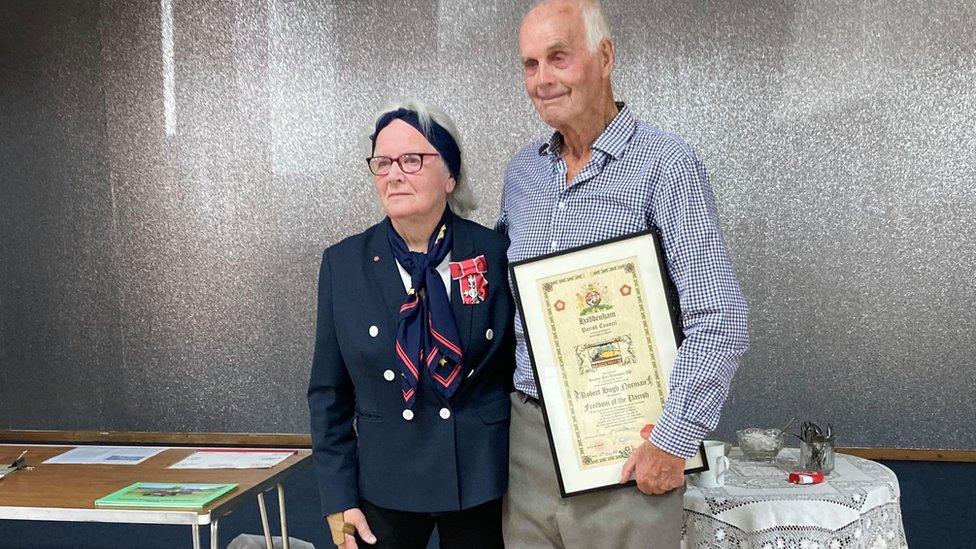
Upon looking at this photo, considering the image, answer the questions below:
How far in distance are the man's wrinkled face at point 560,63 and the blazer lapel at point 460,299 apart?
12.4 inches

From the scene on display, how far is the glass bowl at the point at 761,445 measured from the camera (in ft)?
8.21

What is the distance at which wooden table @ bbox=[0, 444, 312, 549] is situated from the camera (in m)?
2.03

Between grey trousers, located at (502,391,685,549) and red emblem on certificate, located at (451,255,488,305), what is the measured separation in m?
0.21

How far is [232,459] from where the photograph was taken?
248 centimetres

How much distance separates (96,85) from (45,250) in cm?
114

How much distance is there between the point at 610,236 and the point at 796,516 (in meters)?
0.97

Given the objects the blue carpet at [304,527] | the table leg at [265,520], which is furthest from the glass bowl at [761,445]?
the blue carpet at [304,527]

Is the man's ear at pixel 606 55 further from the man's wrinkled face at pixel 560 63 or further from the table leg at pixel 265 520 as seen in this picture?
the table leg at pixel 265 520

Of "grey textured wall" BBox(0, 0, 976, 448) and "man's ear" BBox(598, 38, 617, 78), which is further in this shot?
"grey textured wall" BBox(0, 0, 976, 448)

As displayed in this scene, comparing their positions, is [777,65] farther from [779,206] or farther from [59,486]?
[59,486]

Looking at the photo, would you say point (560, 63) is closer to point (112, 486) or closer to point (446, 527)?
point (446, 527)

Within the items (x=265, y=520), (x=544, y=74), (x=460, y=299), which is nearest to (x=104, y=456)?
→ (x=265, y=520)

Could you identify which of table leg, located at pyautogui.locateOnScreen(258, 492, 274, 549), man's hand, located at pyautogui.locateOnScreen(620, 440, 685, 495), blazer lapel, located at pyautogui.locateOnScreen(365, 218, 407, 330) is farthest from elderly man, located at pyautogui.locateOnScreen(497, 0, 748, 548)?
table leg, located at pyautogui.locateOnScreen(258, 492, 274, 549)

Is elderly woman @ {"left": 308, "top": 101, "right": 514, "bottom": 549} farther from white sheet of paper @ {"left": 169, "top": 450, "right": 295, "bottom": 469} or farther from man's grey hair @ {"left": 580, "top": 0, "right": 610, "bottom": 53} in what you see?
white sheet of paper @ {"left": 169, "top": 450, "right": 295, "bottom": 469}
